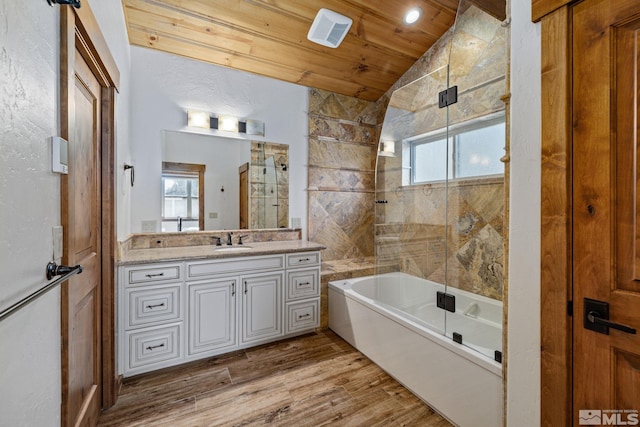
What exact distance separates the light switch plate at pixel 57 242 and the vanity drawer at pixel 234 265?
1210 millimetres

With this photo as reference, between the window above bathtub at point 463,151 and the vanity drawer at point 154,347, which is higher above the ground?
the window above bathtub at point 463,151

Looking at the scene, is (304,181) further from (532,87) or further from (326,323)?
(532,87)

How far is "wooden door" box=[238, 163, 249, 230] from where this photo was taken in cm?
288

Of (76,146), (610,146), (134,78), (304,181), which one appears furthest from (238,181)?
(610,146)

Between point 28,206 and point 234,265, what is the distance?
1595mm

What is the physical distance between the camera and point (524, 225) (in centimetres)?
120

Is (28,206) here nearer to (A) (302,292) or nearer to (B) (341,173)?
(A) (302,292)

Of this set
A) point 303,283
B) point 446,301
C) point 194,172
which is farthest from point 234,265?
point 446,301

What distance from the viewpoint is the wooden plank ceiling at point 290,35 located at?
225 cm

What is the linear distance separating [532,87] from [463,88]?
1121 millimetres

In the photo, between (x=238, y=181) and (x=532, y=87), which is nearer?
(x=532, y=87)

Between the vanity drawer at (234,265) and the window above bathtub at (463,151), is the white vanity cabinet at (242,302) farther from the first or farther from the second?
the window above bathtub at (463,151)

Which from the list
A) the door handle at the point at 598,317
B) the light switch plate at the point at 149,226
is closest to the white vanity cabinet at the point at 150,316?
Answer: the light switch plate at the point at 149,226

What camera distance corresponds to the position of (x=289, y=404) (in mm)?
1765
